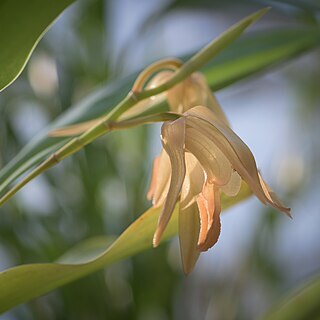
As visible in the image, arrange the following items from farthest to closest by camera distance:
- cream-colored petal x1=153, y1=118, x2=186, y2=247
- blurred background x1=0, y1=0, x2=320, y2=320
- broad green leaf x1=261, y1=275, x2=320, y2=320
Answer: blurred background x1=0, y1=0, x2=320, y2=320, broad green leaf x1=261, y1=275, x2=320, y2=320, cream-colored petal x1=153, y1=118, x2=186, y2=247

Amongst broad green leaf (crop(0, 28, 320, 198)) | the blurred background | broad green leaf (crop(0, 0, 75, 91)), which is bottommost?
the blurred background

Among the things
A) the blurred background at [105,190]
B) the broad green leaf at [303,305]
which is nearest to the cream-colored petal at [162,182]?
the broad green leaf at [303,305]

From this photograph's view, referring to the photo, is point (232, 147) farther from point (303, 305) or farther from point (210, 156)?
point (303, 305)

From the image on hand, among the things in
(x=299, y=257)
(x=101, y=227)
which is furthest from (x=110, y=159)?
(x=299, y=257)

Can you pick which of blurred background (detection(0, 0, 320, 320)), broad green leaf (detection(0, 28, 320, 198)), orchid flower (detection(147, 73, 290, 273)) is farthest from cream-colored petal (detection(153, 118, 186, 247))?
blurred background (detection(0, 0, 320, 320))

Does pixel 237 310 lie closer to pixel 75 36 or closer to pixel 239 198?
pixel 75 36

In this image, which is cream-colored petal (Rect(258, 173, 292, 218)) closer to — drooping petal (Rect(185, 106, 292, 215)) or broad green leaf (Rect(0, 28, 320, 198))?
drooping petal (Rect(185, 106, 292, 215))

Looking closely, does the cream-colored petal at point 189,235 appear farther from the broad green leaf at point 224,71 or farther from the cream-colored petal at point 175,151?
the broad green leaf at point 224,71
